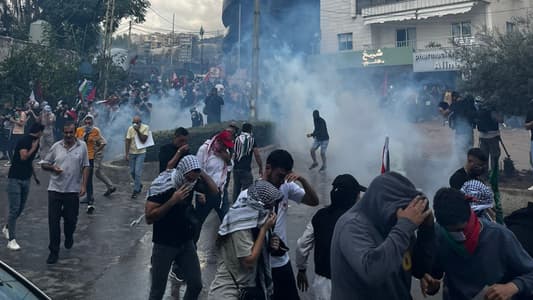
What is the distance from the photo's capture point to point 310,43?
3947cm

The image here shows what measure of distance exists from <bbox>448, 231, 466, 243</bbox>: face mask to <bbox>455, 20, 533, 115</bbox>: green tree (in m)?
8.39

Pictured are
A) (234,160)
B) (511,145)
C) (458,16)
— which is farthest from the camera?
(458,16)

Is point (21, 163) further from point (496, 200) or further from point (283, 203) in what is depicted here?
point (496, 200)

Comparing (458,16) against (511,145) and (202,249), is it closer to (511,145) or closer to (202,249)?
(511,145)

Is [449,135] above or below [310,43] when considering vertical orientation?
below

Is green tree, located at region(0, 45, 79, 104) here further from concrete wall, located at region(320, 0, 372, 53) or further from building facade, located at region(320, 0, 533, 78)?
concrete wall, located at region(320, 0, 372, 53)

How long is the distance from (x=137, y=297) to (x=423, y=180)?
26.6 ft

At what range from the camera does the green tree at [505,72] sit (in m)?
10.5

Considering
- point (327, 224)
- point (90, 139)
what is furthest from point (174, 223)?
point (90, 139)

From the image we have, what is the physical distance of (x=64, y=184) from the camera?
6.93 meters

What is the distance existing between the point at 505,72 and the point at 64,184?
8.15 m

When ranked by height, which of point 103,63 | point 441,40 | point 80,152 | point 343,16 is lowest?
point 80,152

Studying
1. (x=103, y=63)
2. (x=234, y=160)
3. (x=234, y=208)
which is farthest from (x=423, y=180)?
(x=103, y=63)

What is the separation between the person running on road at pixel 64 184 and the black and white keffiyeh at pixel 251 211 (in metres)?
3.90
